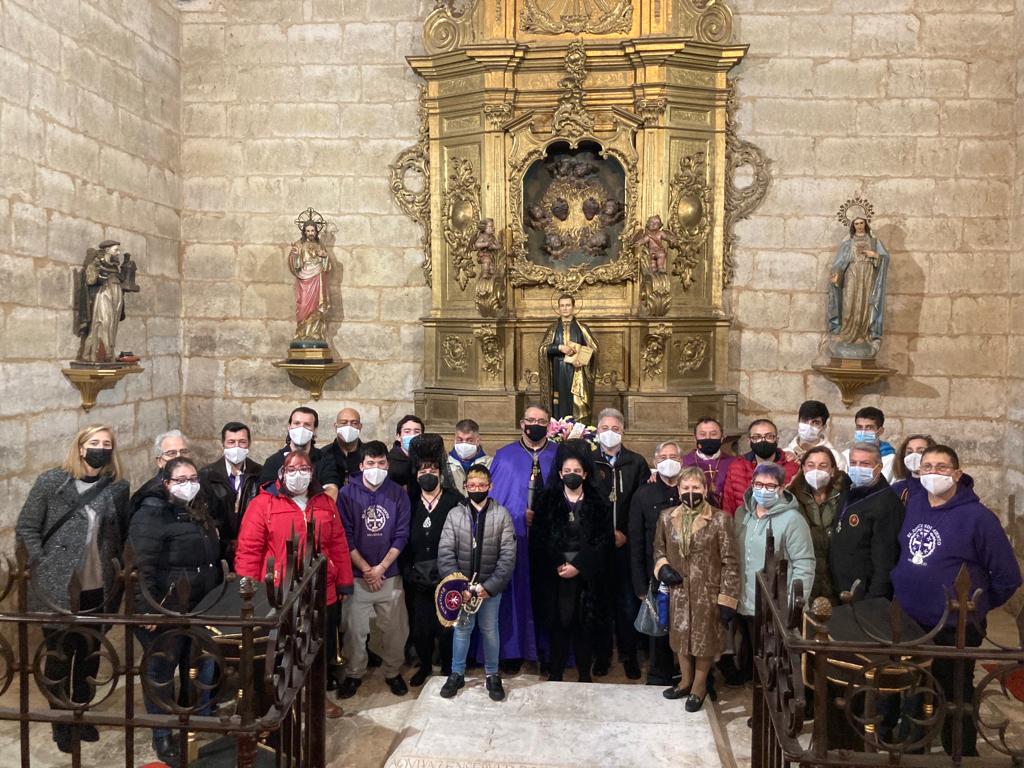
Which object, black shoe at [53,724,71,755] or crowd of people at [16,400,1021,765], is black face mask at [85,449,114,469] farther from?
black shoe at [53,724,71,755]

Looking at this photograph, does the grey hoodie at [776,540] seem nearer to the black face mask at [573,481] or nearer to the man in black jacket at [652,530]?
the man in black jacket at [652,530]

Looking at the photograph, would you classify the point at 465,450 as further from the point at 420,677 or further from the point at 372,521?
the point at 420,677

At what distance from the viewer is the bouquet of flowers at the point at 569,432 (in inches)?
263

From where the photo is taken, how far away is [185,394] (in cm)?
998

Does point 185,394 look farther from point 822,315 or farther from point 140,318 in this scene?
point 822,315

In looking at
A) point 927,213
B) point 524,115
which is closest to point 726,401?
point 927,213

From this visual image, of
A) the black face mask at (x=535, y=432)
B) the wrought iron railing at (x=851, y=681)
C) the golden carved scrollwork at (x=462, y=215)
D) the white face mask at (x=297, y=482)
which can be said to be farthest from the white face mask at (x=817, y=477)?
the golden carved scrollwork at (x=462, y=215)

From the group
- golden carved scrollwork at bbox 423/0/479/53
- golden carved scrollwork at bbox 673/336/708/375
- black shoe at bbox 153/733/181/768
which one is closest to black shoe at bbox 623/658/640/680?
black shoe at bbox 153/733/181/768

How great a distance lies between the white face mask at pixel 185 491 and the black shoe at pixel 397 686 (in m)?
1.85

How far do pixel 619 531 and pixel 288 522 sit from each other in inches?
85.8

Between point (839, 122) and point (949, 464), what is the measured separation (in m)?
5.64

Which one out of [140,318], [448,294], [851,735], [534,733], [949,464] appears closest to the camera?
[851,735]

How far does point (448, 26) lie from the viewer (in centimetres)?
934

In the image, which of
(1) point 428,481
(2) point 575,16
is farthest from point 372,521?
(2) point 575,16
